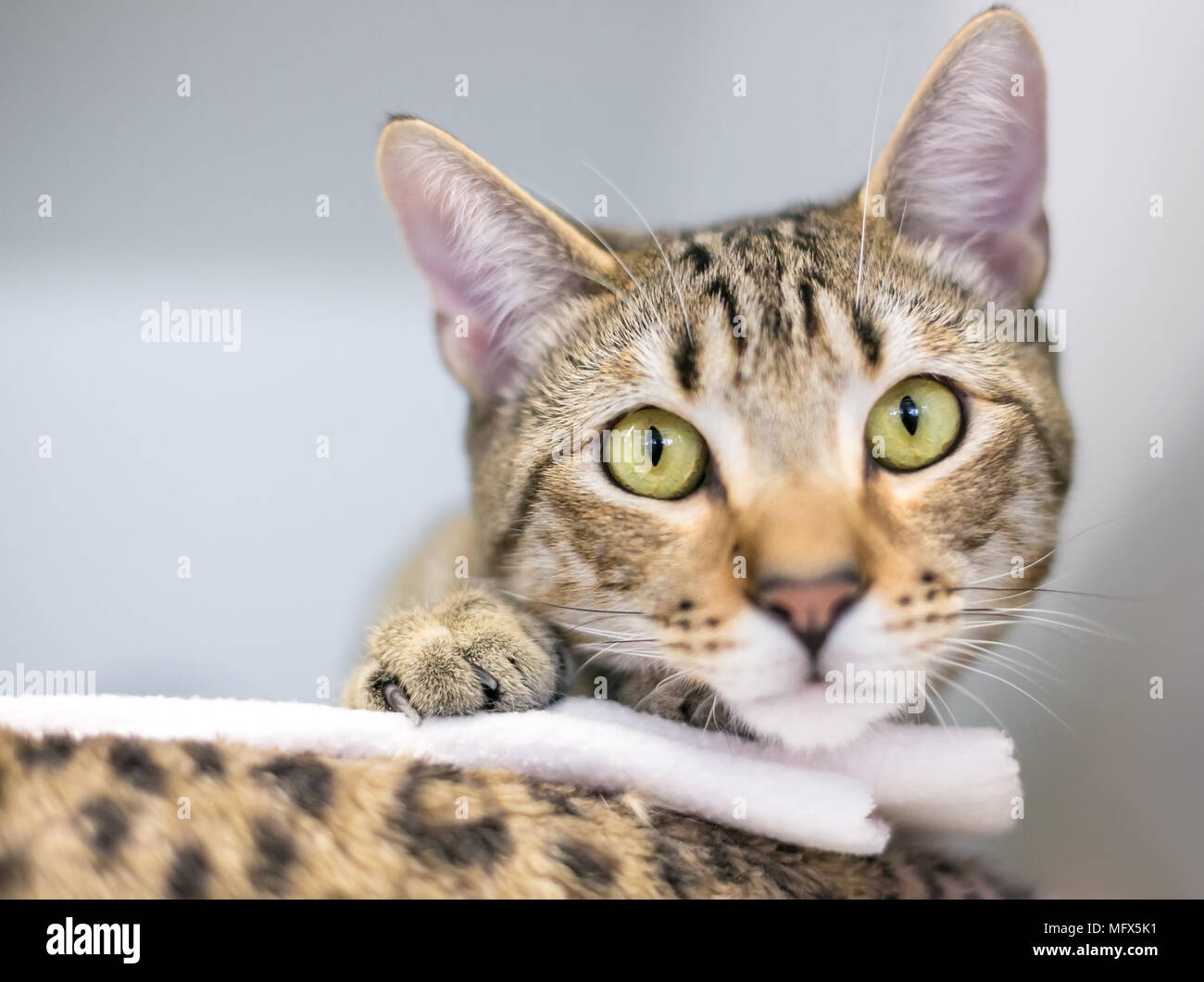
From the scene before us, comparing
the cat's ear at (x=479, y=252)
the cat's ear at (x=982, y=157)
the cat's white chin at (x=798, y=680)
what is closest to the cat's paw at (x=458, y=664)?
the cat's white chin at (x=798, y=680)

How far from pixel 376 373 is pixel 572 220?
2.46 ft

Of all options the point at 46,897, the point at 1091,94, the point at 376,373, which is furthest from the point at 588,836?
the point at 376,373

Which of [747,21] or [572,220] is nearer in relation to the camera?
[572,220]

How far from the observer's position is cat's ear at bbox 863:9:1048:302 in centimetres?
77

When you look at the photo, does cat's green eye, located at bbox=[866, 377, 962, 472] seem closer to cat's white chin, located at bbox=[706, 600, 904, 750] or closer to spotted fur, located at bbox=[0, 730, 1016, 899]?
cat's white chin, located at bbox=[706, 600, 904, 750]

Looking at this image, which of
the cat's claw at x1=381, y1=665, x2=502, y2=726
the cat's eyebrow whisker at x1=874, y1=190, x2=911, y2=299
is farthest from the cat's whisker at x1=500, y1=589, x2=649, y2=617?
the cat's eyebrow whisker at x1=874, y1=190, x2=911, y2=299

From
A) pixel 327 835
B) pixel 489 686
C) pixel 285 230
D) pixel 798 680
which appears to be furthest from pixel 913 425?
pixel 285 230

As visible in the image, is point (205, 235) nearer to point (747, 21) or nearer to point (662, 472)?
point (747, 21)

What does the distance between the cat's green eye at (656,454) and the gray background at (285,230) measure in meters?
0.49

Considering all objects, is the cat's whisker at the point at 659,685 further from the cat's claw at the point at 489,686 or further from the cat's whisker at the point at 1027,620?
the cat's whisker at the point at 1027,620

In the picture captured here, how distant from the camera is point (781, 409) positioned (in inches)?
27.7

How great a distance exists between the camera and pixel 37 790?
49cm

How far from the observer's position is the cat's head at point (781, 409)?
0.64m

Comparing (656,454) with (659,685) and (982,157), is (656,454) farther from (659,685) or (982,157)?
(982,157)
